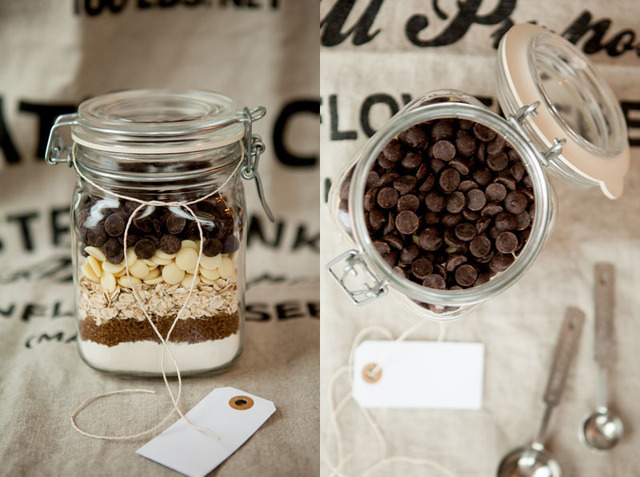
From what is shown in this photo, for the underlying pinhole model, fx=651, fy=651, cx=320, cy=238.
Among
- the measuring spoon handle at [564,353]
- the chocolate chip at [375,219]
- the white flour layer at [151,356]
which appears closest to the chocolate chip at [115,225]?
the white flour layer at [151,356]

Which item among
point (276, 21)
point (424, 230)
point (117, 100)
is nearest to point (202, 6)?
point (276, 21)

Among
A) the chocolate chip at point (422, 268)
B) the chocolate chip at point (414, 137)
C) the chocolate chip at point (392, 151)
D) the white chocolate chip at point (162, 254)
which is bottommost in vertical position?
the white chocolate chip at point (162, 254)

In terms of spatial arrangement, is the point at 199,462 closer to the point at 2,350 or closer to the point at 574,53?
the point at 2,350

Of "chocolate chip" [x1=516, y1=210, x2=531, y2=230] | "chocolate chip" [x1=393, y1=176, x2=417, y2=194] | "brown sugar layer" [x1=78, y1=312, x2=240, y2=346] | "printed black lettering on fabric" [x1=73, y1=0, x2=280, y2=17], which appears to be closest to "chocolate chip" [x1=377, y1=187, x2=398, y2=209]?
"chocolate chip" [x1=393, y1=176, x2=417, y2=194]

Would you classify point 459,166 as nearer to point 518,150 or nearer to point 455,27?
point 518,150

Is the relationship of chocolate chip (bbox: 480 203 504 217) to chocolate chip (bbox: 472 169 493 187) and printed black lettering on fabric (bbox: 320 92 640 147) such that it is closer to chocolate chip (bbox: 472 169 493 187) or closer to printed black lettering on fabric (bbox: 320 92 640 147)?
chocolate chip (bbox: 472 169 493 187)

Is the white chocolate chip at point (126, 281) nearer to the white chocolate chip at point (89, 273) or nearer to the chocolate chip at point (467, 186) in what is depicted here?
the white chocolate chip at point (89, 273)
